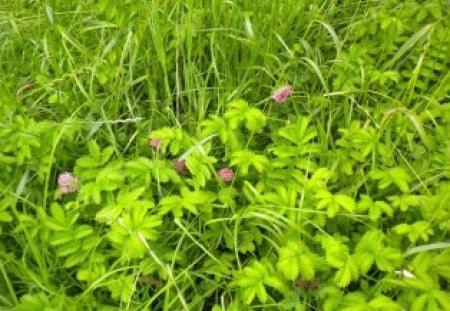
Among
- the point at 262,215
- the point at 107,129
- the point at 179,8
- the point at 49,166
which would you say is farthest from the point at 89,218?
the point at 179,8

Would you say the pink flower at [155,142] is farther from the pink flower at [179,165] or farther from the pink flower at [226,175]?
the pink flower at [226,175]

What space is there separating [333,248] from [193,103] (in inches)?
32.3

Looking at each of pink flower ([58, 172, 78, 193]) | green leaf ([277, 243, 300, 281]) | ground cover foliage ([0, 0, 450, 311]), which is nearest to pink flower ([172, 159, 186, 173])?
ground cover foliage ([0, 0, 450, 311])

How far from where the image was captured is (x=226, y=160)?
5.33 ft

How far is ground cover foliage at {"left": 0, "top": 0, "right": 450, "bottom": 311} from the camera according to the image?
1.33 meters

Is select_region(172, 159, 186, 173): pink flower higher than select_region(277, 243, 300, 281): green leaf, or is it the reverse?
select_region(172, 159, 186, 173): pink flower

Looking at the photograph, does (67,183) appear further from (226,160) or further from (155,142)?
(226,160)

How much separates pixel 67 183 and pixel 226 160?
492 mm

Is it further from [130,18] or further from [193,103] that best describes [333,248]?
[130,18]

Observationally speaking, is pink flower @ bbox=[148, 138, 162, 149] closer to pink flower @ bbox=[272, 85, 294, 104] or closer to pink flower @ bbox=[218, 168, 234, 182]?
pink flower @ bbox=[218, 168, 234, 182]

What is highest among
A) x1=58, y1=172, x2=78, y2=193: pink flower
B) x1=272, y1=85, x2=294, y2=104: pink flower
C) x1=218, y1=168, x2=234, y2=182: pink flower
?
x1=272, y1=85, x2=294, y2=104: pink flower

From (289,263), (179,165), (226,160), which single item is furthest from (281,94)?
(289,263)

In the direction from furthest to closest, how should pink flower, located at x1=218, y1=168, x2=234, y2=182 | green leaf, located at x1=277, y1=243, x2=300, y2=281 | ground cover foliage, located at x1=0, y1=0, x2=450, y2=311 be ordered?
pink flower, located at x1=218, y1=168, x2=234, y2=182
ground cover foliage, located at x1=0, y1=0, x2=450, y2=311
green leaf, located at x1=277, y1=243, x2=300, y2=281

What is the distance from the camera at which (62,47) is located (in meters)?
2.04
